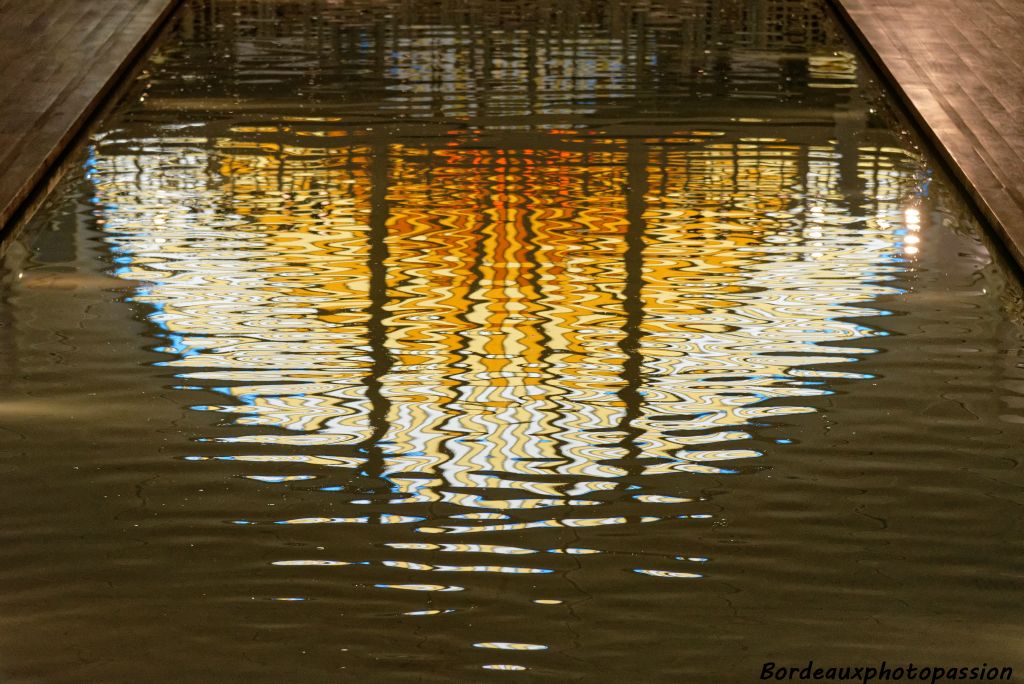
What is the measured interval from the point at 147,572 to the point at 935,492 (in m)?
1.46

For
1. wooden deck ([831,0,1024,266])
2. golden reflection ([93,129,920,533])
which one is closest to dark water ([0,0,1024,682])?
golden reflection ([93,129,920,533])

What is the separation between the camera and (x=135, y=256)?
460cm

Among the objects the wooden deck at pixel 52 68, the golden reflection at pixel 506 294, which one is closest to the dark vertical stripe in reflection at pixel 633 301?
the golden reflection at pixel 506 294

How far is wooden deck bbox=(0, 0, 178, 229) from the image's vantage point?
18.0ft

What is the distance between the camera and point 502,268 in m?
4.49

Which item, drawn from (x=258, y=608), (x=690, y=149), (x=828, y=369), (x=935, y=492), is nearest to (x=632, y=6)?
(x=690, y=149)

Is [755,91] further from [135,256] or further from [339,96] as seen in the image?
[135,256]

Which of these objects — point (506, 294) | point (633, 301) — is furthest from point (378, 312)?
point (633, 301)

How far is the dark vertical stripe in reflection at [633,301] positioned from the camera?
11.0ft

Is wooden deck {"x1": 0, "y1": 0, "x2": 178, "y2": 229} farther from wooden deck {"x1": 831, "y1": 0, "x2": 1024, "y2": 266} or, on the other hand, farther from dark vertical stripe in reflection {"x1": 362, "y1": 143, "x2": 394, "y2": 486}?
wooden deck {"x1": 831, "y1": 0, "x2": 1024, "y2": 266}

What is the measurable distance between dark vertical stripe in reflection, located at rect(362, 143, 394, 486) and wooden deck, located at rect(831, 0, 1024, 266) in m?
1.77

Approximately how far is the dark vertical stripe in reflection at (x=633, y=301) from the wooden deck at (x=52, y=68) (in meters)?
1.89

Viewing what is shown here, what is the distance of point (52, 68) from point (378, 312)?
348 cm

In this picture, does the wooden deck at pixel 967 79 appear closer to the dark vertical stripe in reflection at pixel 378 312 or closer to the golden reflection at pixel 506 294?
the golden reflection at pixel 506 294
